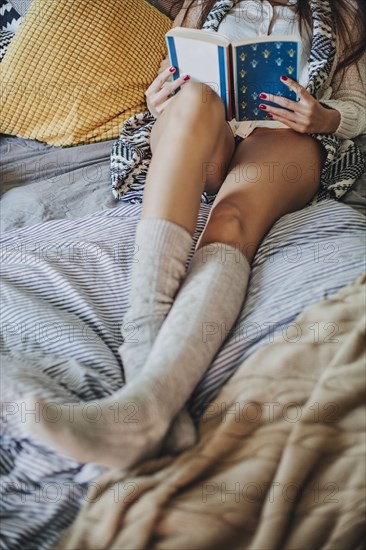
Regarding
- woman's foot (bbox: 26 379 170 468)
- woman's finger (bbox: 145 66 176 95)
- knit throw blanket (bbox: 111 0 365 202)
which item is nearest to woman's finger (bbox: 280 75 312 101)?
knit throw blanket (bbox: 111 0 365 202)

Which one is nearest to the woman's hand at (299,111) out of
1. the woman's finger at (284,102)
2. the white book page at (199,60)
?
the woman's finger at (284,102)

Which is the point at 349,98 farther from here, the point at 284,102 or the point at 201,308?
the point at 201,308

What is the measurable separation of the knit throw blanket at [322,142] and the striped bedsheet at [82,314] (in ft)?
0.41

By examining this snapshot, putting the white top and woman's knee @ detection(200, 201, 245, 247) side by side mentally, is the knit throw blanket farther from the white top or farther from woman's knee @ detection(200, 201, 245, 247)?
woman's knee @ detection(200, 201, 245, 247)

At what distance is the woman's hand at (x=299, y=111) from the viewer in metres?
1.12

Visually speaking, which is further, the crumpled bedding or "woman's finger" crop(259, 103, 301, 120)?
the crumpled bedding

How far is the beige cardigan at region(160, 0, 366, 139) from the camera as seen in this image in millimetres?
1258

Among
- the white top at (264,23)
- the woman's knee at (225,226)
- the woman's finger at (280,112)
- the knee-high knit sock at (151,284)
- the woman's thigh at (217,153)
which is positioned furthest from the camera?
the white top at (264,23)

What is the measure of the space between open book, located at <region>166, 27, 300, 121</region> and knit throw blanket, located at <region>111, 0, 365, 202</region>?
17cm

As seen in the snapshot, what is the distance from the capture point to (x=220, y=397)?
76 cm

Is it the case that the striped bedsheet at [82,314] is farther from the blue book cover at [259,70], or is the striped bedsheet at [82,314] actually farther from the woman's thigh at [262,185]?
the blue book cover at [259,70]

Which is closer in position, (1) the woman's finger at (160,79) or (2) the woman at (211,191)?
(2) the woman at (211,191)

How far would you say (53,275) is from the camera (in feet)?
3.28

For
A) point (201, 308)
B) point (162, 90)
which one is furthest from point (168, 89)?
point (201, 308)
